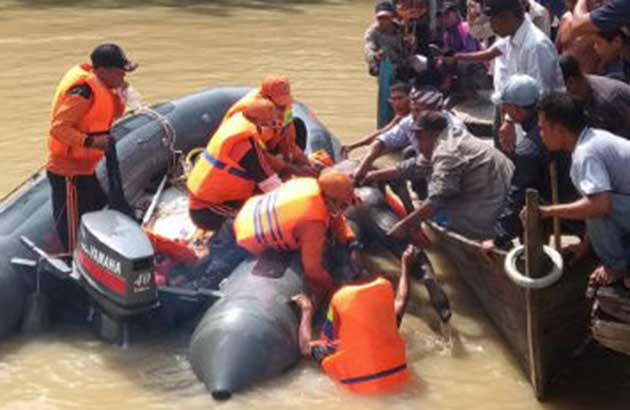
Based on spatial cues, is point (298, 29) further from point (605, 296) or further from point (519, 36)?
point (605, 296)

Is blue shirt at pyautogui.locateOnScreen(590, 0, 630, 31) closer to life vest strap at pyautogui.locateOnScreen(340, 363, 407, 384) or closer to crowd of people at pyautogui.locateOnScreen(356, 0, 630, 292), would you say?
crowd of people at pyautogui.locateOnScreen(356, 0, 630, 292)

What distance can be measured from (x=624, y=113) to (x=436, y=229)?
1.79 metres

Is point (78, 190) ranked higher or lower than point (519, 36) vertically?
lower

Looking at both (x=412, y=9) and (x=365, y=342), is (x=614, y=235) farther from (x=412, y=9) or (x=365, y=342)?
(x=412, y=9)

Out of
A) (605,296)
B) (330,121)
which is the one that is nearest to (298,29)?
(330,121)

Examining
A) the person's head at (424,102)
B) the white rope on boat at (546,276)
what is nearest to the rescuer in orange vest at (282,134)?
the person's head at (424,102)

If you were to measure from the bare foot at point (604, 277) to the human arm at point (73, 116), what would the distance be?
3.21 m

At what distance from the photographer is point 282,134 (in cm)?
792

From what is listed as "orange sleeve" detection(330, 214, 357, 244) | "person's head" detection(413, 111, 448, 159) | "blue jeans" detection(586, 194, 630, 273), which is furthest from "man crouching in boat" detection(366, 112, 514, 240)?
"blue jeans" detection(586, 194, 630, 273)

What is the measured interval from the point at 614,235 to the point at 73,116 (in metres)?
3.35

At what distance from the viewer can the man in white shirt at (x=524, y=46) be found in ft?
22.1

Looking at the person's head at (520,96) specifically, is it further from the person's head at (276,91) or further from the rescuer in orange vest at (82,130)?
the rescuer in orange vest at (82,130)

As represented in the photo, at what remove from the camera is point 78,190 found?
733cm

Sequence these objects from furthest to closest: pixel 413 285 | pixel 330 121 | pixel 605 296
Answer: pixel 330 121 < pixel 413 285 < pixel 605 296
